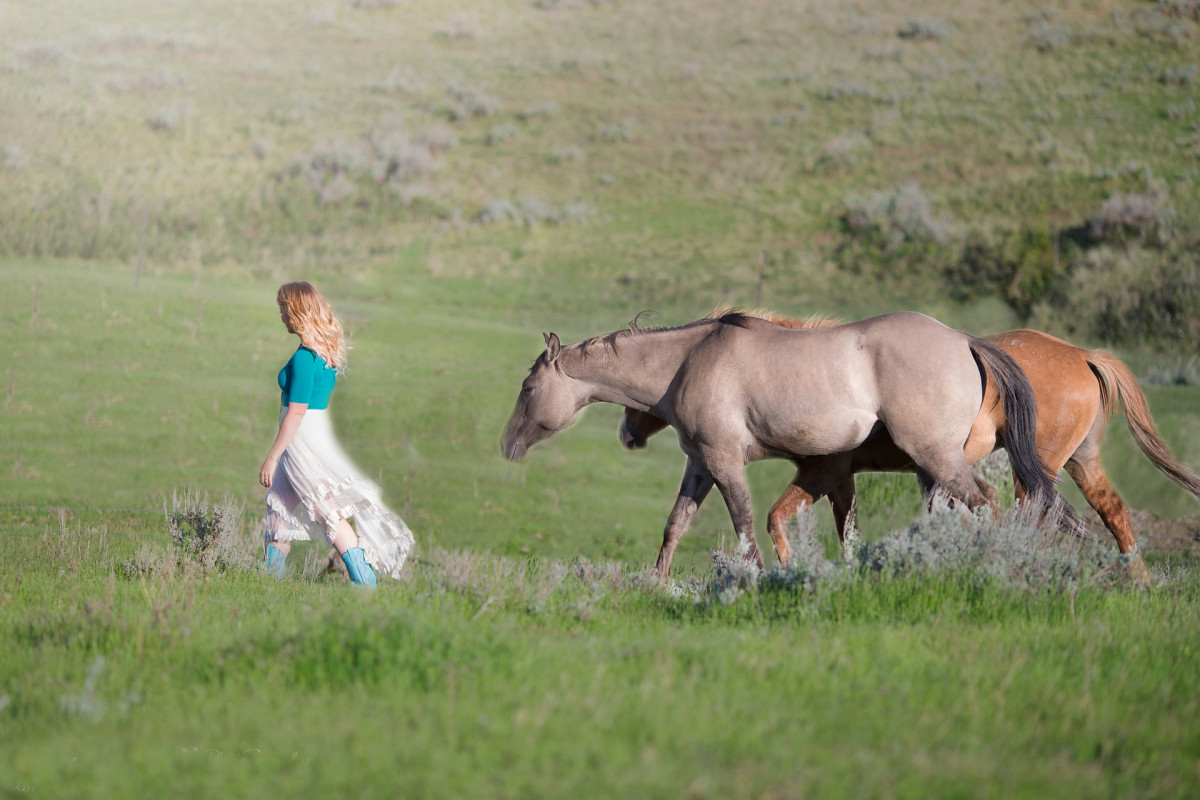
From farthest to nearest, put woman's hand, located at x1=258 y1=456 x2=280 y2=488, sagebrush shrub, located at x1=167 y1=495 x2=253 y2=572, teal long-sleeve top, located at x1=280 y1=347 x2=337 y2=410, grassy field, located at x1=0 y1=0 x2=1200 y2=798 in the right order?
sagebrush shrub, located at x1=167 y1=495 x2=253 y2=572
teal long-sleeve top, located at x1=280 y1=347 x2=337 y2=410
woman's hand, located at x1=258 y1=456 x2=280 y2=488
grassy field, located at x1=0 y1=0 x2=1200 y2=798

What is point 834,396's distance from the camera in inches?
302

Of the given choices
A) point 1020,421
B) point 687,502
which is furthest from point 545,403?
point 1020,421

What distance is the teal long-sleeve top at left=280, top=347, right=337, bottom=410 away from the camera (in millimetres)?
7145

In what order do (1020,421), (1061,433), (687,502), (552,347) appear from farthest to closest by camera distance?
(1061,433)
(552,347)
(687,502)
(1020,421)

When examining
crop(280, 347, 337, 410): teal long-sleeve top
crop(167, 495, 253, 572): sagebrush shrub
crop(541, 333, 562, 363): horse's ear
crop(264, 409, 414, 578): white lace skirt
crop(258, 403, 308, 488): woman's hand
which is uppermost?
crop(541, 333, 562, 363): horse's ear

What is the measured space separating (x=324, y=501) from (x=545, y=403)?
7.07 ft

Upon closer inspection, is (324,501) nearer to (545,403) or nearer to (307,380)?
(307,380)

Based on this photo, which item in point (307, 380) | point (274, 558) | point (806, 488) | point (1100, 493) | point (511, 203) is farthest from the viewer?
point (511, 203)

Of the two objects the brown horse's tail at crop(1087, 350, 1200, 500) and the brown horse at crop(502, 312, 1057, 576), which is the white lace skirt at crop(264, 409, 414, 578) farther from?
the brown horse's tail at crop(1087, 350, 1200, 500)

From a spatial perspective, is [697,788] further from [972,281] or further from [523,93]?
[523,93]

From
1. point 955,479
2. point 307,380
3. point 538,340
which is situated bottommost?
point 538,340

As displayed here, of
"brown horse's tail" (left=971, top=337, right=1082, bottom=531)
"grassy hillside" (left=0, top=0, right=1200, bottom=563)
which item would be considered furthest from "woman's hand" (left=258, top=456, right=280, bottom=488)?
"grassy hillside" (left=0, top=0, right=1200, bottom=563)

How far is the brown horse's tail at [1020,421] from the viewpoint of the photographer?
25.6ft

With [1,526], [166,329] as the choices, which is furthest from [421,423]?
[1,526]
